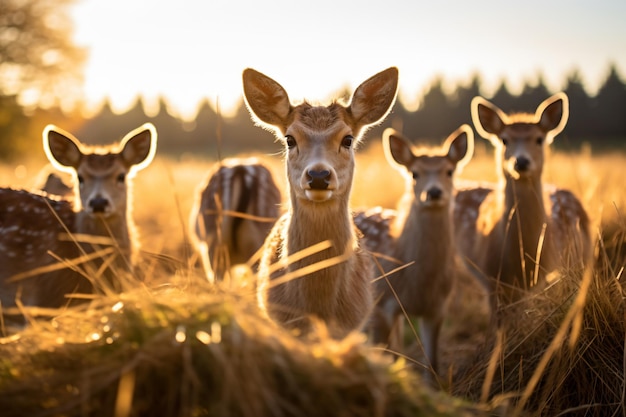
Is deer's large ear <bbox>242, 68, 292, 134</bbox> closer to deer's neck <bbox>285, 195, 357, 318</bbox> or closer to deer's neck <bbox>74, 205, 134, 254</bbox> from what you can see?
deer's neck <bbox>285, 195, 357, 318</bbox>

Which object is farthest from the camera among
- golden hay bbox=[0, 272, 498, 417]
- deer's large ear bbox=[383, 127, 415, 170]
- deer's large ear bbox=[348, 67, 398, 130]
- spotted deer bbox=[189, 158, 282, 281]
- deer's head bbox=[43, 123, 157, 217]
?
spotted deer bbox=[189, 158, 282, 281]

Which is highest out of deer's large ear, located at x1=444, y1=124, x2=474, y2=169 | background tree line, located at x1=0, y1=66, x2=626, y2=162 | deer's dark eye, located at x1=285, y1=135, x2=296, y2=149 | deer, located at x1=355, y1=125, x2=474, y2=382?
background tree line, located at x1=0, y1=66, x2=626, y2=162

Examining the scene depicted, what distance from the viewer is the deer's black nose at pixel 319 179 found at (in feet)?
12.0

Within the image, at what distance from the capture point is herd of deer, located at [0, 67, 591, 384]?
12.8 feet

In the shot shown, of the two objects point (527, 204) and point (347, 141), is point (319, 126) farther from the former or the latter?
point (527, 204)

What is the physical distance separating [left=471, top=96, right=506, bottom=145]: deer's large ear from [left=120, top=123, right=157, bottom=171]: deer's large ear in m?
3.15

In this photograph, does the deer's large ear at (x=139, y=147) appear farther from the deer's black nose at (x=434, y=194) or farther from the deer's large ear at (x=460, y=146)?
the deer's large ear at (x=460, y=146)

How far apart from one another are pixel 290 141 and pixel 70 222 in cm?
242

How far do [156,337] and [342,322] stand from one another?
5.97ft

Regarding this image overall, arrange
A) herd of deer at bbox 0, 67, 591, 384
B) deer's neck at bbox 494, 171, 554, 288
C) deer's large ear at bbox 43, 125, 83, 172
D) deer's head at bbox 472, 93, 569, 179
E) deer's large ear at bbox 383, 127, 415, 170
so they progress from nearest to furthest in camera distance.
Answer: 1. herd of deer at bbox 0, 67, 591, 384
2. deer's large ear at bbox 43, 125, 83, 172
3. deer's neck at bbox 494, 171, 554, 288
4. deer's head at bbox 472, 93, 569, 179
5. deer's large ear at bbox 383, 127, 415, 170

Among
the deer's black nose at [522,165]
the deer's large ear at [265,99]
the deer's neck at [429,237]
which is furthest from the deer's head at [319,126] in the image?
the deer's black nose at [522,165]

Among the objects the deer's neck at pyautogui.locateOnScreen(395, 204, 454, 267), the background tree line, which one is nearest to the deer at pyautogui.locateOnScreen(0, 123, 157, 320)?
the deer's neck at pyautogui.locateOnScreen(395, 204, 454, 267)

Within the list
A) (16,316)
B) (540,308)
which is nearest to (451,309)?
(540,308)

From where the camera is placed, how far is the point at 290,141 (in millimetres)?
4254
